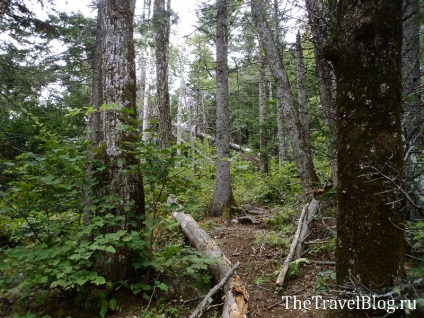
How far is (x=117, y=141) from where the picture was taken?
145 inches

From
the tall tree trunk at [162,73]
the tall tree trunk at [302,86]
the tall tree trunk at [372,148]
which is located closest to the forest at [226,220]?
the tall tree trunk at [372,148]

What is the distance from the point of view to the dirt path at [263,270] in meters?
3.42

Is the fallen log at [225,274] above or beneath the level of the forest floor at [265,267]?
above

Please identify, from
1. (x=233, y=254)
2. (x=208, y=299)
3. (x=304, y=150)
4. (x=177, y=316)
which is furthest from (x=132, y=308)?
(x=304, y=150)

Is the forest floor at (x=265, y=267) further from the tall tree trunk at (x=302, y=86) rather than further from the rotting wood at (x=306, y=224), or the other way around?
the tall tree trunk at (x=302, y=86)

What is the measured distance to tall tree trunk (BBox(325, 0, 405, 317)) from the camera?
196 cm

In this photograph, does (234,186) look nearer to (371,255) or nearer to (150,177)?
(150,177)

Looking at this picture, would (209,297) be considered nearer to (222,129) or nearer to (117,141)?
(117,141)

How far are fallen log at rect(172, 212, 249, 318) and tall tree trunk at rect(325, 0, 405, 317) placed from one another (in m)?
1.34

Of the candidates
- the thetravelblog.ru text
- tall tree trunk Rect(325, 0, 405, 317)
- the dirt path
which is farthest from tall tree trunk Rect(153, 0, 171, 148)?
the thetravelblog.ru text

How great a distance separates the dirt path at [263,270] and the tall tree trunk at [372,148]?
2.29 ft

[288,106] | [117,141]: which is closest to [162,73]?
[288,106]

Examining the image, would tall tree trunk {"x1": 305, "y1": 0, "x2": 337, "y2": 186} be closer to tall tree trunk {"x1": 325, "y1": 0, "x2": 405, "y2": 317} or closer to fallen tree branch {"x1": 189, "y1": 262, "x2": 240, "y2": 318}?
tall tree trunk {"x1": 325, "y1": 0, "x2": 405, "y2": 317}

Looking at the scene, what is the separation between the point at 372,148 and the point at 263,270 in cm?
326
